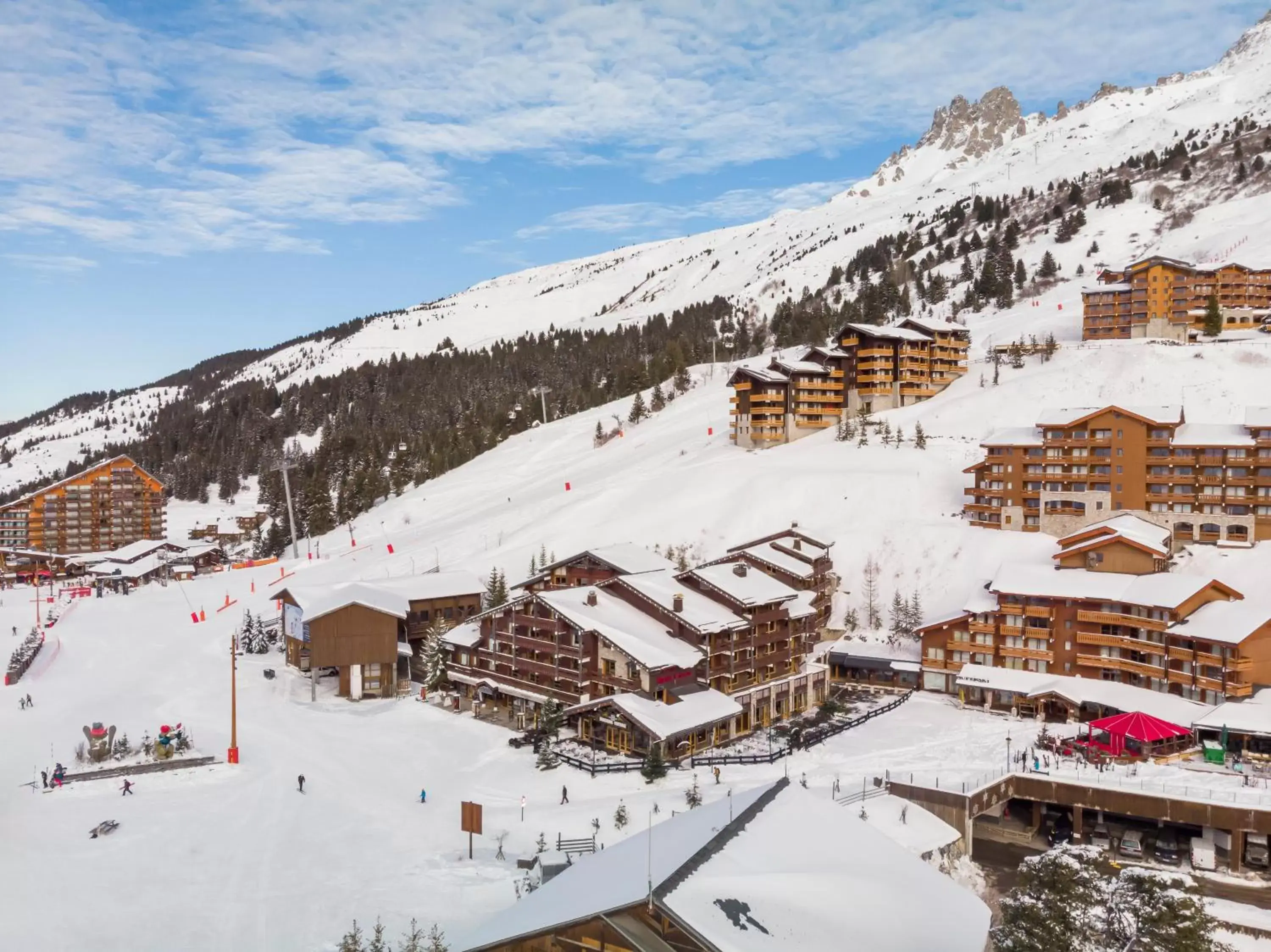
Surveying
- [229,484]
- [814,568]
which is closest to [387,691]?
[814,568]

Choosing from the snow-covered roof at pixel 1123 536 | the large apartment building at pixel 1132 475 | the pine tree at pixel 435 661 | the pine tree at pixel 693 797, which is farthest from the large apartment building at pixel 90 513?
the snow-covered roof at pixel 1123 536

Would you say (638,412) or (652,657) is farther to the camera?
(638,412)

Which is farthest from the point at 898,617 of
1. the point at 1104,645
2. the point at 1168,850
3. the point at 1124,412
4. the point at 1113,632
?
the point at 1168,850

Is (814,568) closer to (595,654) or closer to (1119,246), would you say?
(595,654)

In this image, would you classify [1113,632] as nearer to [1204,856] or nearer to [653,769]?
[1204,856]

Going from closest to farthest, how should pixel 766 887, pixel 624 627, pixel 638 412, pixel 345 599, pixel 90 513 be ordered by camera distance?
pixel 766 887 < pixel 624 627 < pixel 345 599 < pixel 638 412 < pixel 90 513

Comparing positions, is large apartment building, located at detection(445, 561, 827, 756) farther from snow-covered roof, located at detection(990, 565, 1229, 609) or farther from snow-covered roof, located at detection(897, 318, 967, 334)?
snow-covered roof, located at detection(897, 318, 967, 334)
